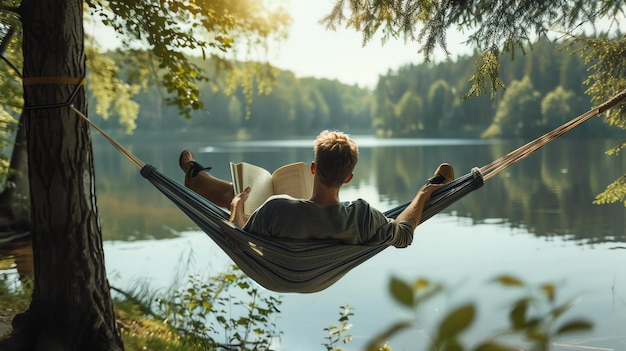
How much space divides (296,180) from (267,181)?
0.11m

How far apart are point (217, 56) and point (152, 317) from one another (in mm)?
2318

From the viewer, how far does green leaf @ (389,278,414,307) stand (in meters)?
0.35

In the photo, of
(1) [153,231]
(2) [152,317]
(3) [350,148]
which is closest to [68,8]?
(3) [350,148]

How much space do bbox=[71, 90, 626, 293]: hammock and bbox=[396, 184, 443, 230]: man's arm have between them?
0.06 ft

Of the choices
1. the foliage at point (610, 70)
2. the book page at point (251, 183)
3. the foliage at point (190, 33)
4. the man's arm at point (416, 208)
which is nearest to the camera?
the man's arm at point (416, 208)

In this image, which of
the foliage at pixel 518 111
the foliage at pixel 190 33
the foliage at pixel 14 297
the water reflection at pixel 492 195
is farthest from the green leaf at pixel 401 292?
the foliage at pixel 518 111

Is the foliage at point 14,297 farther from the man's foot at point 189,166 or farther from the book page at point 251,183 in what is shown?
the book page at point 251,183

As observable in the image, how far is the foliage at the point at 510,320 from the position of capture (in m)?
0.34

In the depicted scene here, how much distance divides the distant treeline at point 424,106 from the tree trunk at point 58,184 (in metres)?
25.1

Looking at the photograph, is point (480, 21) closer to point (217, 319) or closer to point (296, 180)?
point (296, 180)

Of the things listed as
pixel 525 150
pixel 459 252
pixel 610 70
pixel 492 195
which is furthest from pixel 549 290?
pixel 492 195

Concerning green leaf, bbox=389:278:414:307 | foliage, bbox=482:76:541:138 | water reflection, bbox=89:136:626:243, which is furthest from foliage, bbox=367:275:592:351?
foliage, bbox=482:76:541:138

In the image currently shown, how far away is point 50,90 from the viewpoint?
7.05ft

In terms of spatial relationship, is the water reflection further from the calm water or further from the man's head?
the man's head
